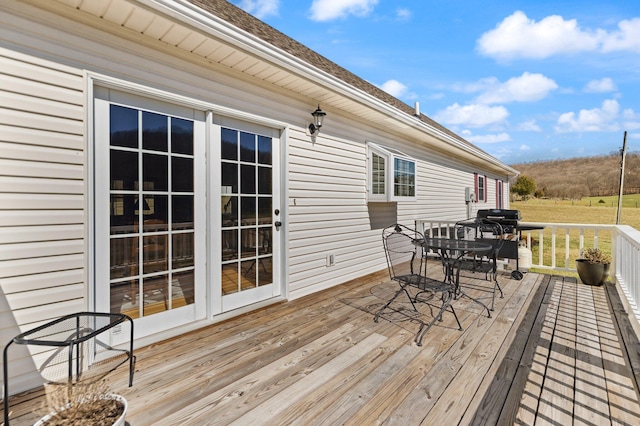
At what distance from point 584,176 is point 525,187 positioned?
4443 mm

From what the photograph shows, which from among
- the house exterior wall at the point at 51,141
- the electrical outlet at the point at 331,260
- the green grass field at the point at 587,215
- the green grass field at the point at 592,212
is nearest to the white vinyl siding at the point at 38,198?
the house exterior wall at the point at 51,141

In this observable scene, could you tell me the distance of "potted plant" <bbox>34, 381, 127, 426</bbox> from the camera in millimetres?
1326

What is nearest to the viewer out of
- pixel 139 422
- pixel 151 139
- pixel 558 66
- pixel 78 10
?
pixel 139 422

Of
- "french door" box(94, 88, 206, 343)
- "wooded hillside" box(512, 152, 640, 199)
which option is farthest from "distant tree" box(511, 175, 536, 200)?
"french door" box(94, 88, 206, 343)

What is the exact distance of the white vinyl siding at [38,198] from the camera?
1.93m

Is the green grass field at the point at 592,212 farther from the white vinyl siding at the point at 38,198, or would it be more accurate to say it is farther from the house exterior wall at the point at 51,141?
the white vinyl siding at the point at 38,198

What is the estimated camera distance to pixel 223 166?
10.0 ft

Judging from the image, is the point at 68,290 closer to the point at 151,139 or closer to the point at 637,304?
the point at 151,139

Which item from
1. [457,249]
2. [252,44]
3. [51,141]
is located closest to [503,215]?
[457,249]

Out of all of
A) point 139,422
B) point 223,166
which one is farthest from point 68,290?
point 223,166

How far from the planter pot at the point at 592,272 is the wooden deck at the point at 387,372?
44.6 inches

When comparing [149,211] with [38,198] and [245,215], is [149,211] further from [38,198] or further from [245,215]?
[245,215]

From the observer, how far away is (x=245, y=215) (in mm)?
3283

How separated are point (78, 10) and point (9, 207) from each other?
55.8 inches
